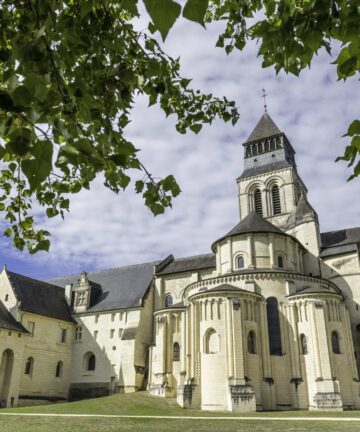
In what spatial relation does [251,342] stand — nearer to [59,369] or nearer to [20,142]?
[59,369]

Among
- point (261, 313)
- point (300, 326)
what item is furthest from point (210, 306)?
point (300, 326)

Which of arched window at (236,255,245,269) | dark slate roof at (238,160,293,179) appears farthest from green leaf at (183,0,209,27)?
dark slate roof at (238,160,293,179)

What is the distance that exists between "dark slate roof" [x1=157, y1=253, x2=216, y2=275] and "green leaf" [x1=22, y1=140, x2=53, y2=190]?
37.3 meters

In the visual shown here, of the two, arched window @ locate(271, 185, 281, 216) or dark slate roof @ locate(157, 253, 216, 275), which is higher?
arched window @ locate(271, 185, 281, 216)

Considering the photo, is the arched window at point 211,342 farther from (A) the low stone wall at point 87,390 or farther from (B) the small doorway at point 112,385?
(A) the low stone wall at point 87,390

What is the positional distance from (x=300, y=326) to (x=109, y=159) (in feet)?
92.3

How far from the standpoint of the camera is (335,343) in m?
28.3

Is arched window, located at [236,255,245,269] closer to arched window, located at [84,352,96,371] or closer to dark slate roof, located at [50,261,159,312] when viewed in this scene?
dark slate roof, located at [50,261,159,312]

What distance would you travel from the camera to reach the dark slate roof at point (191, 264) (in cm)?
4012

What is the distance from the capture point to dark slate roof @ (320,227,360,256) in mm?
35134

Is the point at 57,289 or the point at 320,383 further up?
the point at 57,289

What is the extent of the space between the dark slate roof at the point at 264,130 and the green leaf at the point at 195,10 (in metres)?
51.1

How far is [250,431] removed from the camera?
50.4ft

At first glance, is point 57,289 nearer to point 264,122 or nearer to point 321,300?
point 321,300
